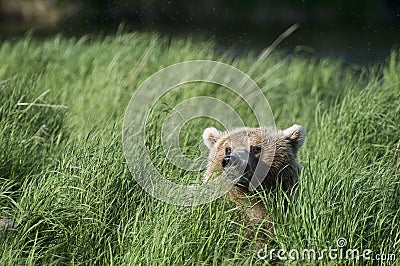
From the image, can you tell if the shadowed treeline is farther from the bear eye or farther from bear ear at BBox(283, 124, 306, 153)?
the bear eye

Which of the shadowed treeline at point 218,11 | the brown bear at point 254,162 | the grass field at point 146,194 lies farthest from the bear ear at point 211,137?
the shadowed treeline at point 218,11

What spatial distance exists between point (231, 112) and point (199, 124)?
20.4 inches

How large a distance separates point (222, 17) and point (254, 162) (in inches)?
479

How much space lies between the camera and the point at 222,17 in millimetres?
15734

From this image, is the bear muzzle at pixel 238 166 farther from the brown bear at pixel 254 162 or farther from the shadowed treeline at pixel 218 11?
the shadowed treeline at pixel 218 11

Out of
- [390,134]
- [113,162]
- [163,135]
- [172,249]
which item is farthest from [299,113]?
[172,249]

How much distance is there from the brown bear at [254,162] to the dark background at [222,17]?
1042cm

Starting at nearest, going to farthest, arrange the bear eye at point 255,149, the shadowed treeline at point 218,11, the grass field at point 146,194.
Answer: the grass field at point 146,194 → the bear eye at point 255,149 → the shadowed treeline at point 218,11

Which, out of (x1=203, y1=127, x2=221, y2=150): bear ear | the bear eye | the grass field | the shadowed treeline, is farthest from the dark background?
the bear eye

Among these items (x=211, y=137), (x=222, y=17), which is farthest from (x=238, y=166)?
(x=222, y=17)

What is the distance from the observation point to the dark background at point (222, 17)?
14773 millimetres

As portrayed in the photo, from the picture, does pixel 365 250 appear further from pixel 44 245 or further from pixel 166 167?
pixel 44 245

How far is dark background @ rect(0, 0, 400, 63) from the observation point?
14.8 metres

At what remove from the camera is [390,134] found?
5082 mm
